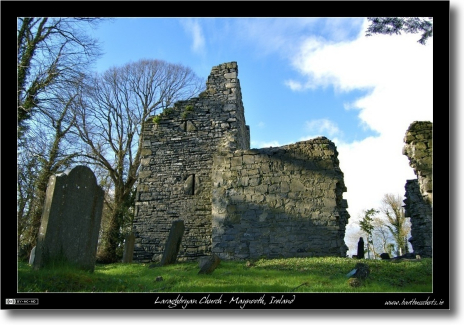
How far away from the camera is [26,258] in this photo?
11.6m

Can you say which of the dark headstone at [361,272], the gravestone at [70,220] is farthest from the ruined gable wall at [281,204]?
the gravestone at [70,220]

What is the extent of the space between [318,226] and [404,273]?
2.93 meters

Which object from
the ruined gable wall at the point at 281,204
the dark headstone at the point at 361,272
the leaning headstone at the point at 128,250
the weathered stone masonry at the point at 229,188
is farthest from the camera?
the leaning headstone at the point at 128,250

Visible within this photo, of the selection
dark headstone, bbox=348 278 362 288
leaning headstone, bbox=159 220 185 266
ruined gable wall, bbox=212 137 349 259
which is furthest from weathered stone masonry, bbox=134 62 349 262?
dark headstone, bbox=348 278 362 288

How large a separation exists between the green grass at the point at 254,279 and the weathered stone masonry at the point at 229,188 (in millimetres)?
1498

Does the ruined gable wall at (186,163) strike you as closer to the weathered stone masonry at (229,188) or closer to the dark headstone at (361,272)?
the weathered stone masonry at (229,188)

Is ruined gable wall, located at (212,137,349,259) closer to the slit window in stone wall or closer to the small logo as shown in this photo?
the slit window in stone wall

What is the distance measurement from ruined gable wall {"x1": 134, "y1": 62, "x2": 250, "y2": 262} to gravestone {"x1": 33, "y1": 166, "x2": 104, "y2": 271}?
5421mm

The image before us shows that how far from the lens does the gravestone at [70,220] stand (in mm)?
5238

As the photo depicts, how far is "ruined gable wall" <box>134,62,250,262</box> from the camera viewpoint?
11375mm

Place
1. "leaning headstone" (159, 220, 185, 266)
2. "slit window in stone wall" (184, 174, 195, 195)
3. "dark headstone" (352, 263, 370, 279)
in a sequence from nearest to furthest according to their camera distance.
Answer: "dark headstone" (352, 263, 370, 279) < "leaning headstone" (159, 220, 185, 266) < "slit window in stone wall" (184, 174, 195, 195)

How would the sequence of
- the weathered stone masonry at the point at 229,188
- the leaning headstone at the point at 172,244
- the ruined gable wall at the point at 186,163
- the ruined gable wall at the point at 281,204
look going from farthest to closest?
the ruined gable wall at the point at 186,163
the weathered stone masonry at the point at 229,188
the ruined gable wall at the point at 281,204
the leaning headstone at the point at 172,244

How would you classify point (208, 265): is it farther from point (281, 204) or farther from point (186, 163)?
point (186, 163)

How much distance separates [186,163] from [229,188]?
284 cm
